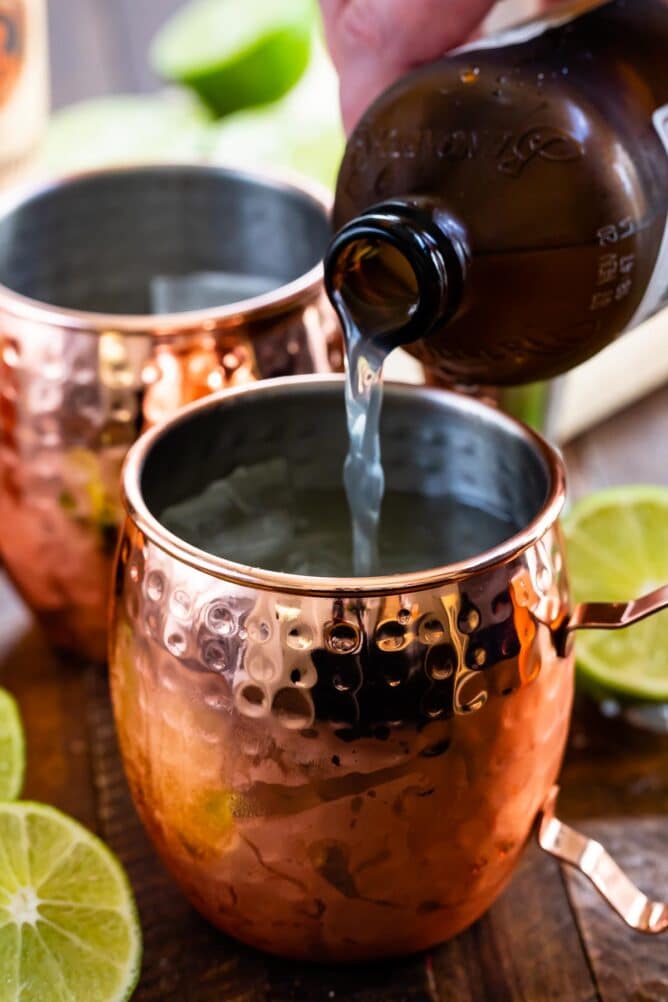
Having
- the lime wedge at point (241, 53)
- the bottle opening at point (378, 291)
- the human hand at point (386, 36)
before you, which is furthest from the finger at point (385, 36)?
the lime wedge at point (241, 53)

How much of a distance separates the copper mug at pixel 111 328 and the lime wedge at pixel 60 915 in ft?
0.73

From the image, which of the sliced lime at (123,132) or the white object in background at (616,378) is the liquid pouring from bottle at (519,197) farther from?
the sliced lime at (123,132)

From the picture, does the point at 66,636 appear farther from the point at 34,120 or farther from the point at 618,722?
the point at 34,120

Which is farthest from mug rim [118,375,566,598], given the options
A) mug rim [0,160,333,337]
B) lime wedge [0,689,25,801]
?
lime wedge [0,689,25,801]

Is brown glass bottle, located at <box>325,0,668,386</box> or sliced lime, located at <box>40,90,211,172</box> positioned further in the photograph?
sliced lime, located at <box>40,90,211,172</box>

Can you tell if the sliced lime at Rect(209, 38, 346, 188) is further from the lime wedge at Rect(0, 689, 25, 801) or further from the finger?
the lime wedge at Rect(0, 689, 25, 801)

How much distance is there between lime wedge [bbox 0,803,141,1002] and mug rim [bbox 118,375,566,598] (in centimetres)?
20

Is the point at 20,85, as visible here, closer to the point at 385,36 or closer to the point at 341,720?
the point at 385,36

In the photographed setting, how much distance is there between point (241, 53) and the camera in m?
1.47

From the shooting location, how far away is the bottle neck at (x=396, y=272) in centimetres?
61

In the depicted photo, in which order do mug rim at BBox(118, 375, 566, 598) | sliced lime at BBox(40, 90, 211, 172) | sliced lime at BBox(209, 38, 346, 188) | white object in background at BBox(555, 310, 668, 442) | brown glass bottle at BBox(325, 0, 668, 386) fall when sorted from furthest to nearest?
sliced lime at BBox(40, 90, 211, 172), sliced lime at BBox(209, 38, 346, 188), white object in background at BBox(555, 310, 668, 442), brown glass bottle at BBox(325, 0, 668, 386), mug rim at BBox(118, 375, 566, 598)

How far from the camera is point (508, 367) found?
2.41 ft

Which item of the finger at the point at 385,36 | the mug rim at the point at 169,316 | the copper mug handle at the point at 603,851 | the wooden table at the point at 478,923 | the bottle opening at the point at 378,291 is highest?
the finger at the point at 385,36

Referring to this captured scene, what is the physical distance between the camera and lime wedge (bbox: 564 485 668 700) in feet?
2.81
